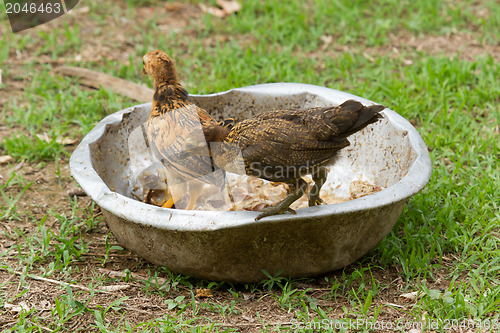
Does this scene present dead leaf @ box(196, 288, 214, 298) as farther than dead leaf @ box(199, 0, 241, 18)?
No

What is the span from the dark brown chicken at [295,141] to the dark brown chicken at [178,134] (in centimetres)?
31

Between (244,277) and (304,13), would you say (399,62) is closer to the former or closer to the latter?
(304,13)

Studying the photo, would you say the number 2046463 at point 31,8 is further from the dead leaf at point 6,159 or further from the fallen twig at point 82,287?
the fallen twig at point 82,287

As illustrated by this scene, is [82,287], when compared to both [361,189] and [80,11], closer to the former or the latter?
[361,189]

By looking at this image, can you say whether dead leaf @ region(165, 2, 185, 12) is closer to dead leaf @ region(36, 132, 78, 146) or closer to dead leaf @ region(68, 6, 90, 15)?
dead leaf @ region(68, 6, 90, 15)

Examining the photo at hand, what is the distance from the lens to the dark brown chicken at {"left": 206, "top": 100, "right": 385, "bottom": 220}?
3289 mm

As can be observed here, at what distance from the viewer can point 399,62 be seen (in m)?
6.43

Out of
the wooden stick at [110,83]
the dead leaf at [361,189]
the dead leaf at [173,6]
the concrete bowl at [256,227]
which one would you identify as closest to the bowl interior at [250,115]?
the concrete bowl at [256,227]

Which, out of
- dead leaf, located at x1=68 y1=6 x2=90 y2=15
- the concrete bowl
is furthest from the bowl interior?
dead leaf, located at x1=68 y1=6 x2=90 y2=15

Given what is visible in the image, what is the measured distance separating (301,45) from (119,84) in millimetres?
2383

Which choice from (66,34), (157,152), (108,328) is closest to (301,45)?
(66,34)

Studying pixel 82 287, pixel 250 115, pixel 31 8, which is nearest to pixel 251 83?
pixel 250 115

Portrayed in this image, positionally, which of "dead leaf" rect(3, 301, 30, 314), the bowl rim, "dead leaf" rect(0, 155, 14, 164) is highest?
the bowl rim

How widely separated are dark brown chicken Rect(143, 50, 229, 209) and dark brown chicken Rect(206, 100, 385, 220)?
1.02ft
